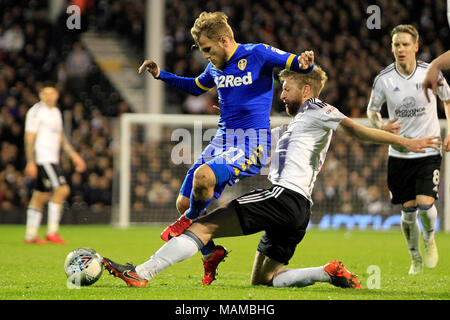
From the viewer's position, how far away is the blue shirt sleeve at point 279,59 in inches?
210

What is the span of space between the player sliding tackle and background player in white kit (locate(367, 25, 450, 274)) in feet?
6.21

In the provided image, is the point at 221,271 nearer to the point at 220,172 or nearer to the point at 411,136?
the point at 220,172

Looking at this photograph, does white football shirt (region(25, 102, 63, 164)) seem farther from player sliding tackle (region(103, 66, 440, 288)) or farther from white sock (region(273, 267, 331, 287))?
white sock (region(273, 267, 331, 287))

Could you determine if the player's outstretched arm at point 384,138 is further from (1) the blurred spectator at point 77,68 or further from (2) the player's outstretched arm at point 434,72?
(1) the blurred spectator at point 77,68

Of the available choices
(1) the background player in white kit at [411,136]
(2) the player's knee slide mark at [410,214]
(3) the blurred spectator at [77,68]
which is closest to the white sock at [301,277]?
(1) the background player in white kit at [411,136]

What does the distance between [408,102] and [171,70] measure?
1220 cm

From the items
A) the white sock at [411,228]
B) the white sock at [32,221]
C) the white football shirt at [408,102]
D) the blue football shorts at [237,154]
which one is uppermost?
the white football shirt at [408,102]

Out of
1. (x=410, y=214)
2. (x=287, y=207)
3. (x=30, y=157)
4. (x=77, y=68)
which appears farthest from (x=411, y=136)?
(x=77, y=68)

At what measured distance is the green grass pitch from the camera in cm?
483

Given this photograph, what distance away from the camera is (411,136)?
7254 mm

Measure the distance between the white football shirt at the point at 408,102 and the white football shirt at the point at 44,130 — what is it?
535 cm

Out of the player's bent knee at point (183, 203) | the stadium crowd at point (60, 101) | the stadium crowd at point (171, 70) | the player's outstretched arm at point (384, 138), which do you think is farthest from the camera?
the stadium crowd at point (60, 101)

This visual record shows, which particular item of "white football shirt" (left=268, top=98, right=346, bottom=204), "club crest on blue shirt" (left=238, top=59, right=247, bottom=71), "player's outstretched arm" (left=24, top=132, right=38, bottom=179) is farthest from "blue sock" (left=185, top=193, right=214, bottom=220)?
"player's outstretched arm" (left=24, top=132, right=38, bottom=179)

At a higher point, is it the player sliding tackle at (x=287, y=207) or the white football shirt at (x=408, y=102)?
the white football shirt at (x=408, y=102)
